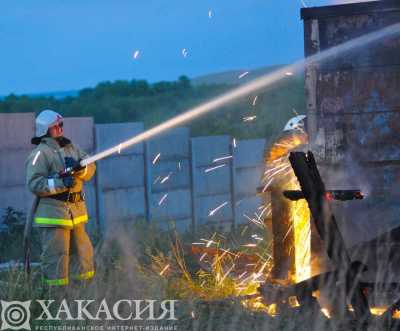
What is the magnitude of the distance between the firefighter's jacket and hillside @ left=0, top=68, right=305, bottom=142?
17.5m

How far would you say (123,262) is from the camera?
8.70 metres

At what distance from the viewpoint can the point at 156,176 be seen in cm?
1228

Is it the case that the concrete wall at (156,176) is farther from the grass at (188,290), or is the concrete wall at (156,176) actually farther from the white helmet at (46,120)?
the white helmet at (46,120)

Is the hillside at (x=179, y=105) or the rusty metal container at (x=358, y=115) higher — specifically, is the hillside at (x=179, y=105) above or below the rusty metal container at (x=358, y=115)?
above

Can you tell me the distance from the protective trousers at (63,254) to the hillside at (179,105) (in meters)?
17.4

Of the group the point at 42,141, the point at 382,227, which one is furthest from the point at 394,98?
the point at 42,141

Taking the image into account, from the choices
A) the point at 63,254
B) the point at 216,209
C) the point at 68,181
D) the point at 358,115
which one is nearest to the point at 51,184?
the point at 68,181

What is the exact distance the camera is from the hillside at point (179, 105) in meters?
29.2

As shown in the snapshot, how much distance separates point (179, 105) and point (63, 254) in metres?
33.4

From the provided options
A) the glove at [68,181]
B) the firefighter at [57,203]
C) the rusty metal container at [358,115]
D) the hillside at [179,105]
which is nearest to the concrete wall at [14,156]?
the firefighter at [57,203]

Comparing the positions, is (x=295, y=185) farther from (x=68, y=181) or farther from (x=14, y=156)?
(x=14, y=156)

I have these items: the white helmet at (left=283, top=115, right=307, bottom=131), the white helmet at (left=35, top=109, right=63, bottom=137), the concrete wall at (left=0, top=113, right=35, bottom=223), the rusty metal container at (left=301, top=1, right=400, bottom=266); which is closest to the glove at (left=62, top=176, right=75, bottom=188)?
the white helmet at (left=35, top=109, right=63, bottom=137)

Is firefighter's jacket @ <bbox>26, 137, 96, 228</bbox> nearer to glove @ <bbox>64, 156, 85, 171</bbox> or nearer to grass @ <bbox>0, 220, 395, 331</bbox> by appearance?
glove @ <bbox>64, 156, 85, 171</bbox>

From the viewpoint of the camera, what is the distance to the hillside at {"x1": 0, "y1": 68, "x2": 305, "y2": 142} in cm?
2916
